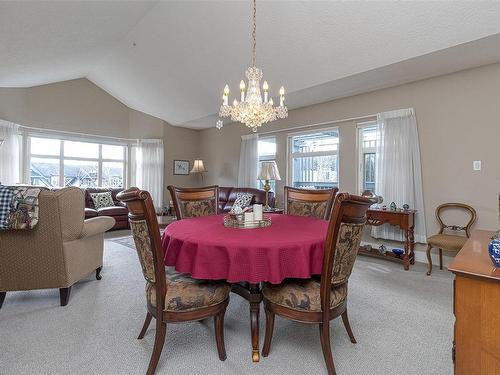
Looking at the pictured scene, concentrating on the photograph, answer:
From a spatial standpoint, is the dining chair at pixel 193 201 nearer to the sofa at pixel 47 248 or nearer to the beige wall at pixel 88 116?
the sofa at pixel 47 248

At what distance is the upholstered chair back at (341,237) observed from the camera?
1393mm

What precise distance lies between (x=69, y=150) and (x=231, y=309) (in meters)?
5.97

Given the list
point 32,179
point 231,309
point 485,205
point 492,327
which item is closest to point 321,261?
point 492,327

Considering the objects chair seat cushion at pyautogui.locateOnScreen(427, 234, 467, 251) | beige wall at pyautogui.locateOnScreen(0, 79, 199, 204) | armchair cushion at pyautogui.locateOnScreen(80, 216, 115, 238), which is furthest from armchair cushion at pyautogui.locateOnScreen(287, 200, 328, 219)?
beige wall at pyautogui.locateOnScreen(0, 79, 199, 204)

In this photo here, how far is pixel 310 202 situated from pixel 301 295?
137 cm

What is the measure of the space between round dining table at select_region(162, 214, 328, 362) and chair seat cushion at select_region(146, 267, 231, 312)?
10 centimetres

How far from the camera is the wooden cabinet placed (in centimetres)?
91

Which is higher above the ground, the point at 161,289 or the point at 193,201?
the point at 193,201

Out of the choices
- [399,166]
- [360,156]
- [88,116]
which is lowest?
[399,166]

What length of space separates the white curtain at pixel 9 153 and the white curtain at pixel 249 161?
4.45 metres

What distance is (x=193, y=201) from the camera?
2.88m

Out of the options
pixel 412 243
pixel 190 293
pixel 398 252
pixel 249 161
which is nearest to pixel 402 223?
pixel 412 243

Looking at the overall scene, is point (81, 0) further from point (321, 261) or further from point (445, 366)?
point (445, 366)

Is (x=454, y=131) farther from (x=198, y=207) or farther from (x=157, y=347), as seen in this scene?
(x=157, y=347)
